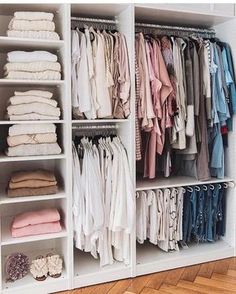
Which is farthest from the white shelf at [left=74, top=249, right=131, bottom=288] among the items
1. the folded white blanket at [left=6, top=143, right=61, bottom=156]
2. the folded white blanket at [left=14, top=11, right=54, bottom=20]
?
the folded white blanket at [left=14, top=11, right=54, bottom=20]

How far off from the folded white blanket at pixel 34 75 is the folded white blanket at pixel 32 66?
19 millimetres

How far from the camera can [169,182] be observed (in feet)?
8.14

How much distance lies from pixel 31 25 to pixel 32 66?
0.25 m

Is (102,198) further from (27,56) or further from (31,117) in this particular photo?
(27,56)

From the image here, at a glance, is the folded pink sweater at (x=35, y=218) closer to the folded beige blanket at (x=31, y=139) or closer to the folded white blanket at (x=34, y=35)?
the folded beige blanket at (x=31, y=139)

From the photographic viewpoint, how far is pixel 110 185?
2.20m

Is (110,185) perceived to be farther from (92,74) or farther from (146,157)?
(92,74)

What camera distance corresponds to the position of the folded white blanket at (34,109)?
2041 millimetres

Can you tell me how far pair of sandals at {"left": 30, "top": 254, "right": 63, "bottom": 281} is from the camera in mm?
2131

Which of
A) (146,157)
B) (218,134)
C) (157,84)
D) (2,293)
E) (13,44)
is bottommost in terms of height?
(2,293)

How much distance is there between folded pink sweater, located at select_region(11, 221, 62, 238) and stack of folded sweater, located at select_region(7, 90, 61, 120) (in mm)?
701

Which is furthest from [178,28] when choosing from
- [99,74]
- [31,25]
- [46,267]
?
[46,267]

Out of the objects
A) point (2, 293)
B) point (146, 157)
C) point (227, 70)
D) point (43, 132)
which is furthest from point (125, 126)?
point (2, 293)

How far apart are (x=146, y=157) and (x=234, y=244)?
1051 mm
